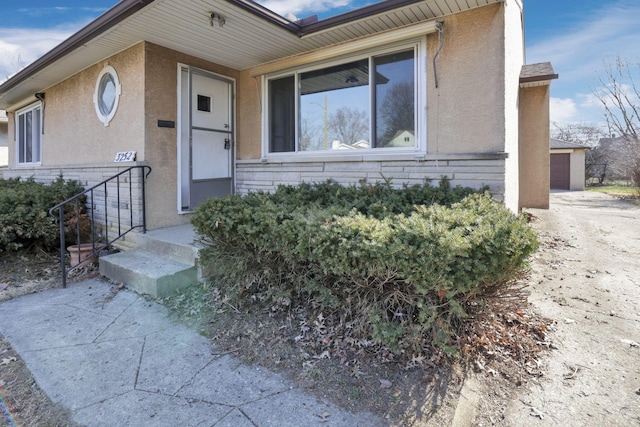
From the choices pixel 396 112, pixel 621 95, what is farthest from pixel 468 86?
pixel 621 95

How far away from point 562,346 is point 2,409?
405 centimetres

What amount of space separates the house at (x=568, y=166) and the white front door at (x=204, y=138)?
20.3m

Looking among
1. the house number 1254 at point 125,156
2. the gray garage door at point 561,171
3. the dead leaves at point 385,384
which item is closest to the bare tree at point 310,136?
the house number 1254 at point 125,156

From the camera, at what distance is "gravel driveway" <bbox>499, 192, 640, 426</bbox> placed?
7.48 feet

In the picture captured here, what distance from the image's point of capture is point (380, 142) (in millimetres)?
4770

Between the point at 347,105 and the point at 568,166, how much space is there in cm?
2023

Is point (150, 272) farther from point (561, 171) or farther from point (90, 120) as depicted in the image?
point (561, 171)

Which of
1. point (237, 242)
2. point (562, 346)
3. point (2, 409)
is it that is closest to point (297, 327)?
point (237, 242)

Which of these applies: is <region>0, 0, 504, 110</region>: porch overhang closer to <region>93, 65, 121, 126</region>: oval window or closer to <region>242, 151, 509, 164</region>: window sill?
<region>93, 65, 121, 126</region>: oval window

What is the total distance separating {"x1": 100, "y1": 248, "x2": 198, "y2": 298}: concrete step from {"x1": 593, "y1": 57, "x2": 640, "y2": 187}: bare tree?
2682 cm

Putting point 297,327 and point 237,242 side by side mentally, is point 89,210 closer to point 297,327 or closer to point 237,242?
point 237,242

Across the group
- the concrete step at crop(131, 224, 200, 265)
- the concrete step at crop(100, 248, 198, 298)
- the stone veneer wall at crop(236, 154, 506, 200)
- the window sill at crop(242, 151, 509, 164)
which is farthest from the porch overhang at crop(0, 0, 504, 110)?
the concrete step at crop(100, 248, 198, 298)

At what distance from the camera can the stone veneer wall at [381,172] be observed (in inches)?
156

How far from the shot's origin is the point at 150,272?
400cm
